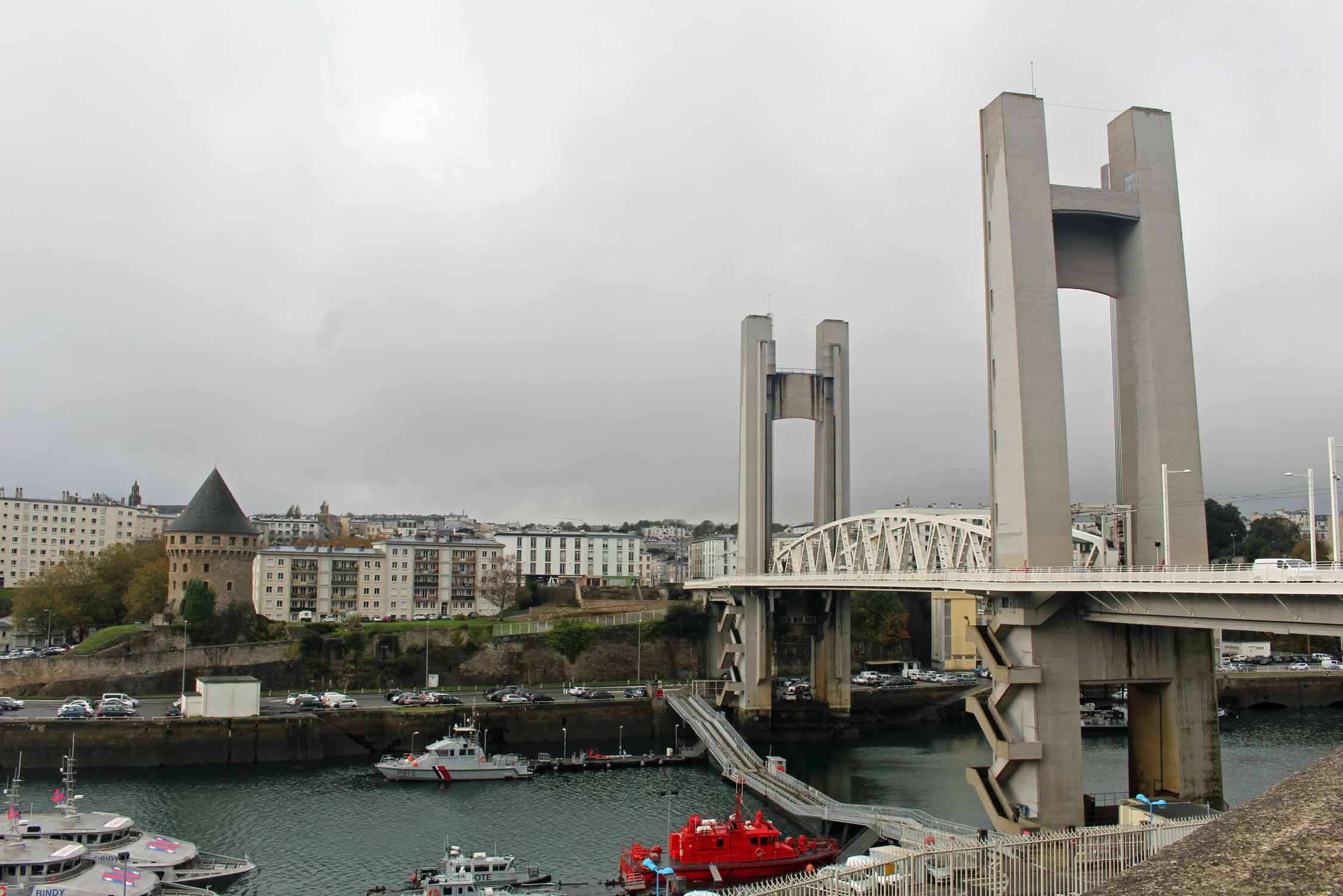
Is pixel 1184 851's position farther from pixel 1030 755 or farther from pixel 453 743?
pixel 453 743

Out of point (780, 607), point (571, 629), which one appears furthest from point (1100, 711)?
point (571, 629)

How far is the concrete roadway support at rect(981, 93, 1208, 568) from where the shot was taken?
1015 inches

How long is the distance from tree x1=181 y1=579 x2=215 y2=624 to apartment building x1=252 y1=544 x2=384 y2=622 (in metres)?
6.74

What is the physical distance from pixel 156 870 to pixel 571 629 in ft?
116

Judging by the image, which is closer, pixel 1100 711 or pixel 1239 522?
pixel 1100 711

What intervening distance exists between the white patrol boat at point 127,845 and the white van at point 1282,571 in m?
26.2

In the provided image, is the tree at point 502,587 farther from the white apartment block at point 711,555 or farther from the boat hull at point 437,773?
the boat hull at point 437,773

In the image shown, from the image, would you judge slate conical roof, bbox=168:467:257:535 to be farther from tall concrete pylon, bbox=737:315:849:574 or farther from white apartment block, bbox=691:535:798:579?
white apartment block, bbox=691:535:798:579

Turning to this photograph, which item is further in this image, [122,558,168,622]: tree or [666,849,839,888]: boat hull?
[122,558,168,622]: tree

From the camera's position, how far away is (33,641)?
69.1 m

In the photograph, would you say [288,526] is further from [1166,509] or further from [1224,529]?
[1166,509]

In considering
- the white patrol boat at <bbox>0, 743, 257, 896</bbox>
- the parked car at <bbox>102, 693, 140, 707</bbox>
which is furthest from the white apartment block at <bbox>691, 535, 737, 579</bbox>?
the white patrol boat at <bbox>0, 743, 257, 896</bbox>

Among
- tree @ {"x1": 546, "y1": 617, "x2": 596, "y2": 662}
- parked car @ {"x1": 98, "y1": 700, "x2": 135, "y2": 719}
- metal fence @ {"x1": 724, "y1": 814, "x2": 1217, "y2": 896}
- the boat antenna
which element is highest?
tree @ {"x1": 546, "y1": 617, "x2": 596, "y2": 662}

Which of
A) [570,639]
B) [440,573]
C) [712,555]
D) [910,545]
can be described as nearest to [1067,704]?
[910,545]
